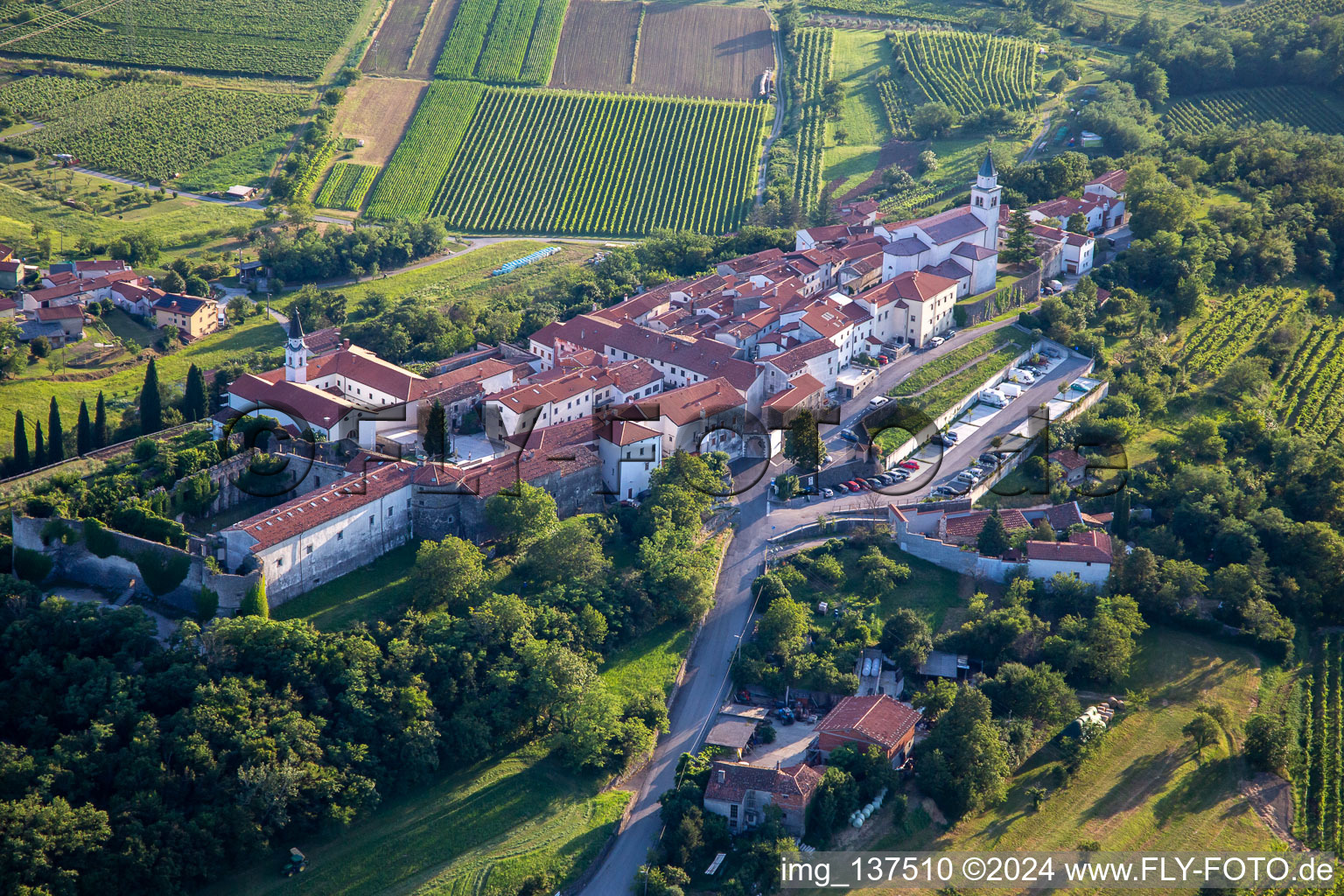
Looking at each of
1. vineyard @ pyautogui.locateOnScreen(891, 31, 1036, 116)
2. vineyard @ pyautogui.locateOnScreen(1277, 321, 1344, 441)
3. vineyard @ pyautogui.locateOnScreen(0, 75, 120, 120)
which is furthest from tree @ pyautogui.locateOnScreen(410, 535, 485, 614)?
vineyard @ pyautogui.locateOnScreen(0, 75, 120, 120)

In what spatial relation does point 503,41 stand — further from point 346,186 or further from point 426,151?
point 346,186

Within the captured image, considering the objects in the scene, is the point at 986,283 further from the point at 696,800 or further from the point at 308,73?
the point at 308,73

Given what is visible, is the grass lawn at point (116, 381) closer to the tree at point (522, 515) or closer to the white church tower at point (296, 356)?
the white church tower at point (296, 356)

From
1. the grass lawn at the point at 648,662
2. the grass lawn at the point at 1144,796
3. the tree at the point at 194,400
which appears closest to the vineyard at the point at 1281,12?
the grass lawn at the point at 1144,796

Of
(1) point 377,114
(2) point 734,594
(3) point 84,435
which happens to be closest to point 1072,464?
(2) point 734,594

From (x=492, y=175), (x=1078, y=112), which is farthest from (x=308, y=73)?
(x=1078, y=112)

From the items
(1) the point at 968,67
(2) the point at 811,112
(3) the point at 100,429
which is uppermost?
(1) the point at 968,67
